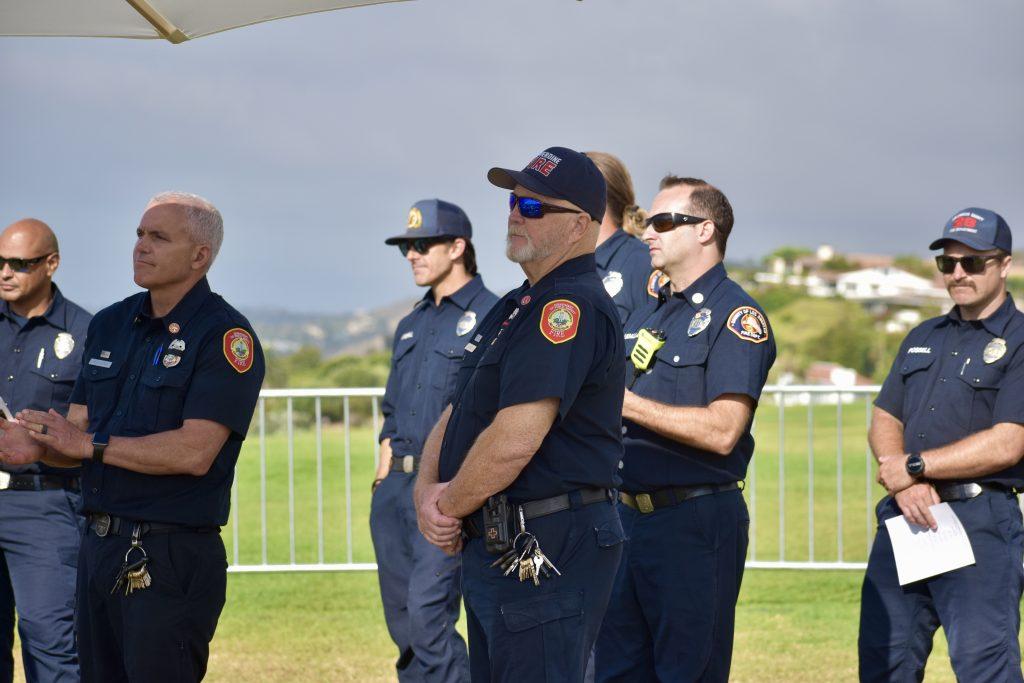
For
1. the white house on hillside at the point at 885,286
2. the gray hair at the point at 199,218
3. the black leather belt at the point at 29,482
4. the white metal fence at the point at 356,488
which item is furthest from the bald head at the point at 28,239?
the white house on hillside at the point at 885,286

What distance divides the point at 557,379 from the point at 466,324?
8.41 ft

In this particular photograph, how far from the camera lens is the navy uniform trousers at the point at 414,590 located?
17.2ft

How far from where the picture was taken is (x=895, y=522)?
Answer: 15.0ft

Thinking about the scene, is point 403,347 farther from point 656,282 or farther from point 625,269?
point 656,282

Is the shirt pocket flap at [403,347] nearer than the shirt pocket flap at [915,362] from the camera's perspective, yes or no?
No

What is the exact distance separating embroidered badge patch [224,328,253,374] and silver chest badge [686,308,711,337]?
1577 mm

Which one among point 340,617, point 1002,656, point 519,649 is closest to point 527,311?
point 519,649

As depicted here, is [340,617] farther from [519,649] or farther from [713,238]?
[519,649]

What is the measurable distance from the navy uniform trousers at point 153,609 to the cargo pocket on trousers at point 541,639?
1189 mm

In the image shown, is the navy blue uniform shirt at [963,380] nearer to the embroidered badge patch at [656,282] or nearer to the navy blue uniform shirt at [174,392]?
the embroidered badge patch at [656,282]

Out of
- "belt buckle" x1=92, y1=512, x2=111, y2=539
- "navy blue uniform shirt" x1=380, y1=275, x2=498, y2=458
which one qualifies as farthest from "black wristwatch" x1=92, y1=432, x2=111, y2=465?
"navy blue uniform shirt" x1=380, y1=275, x2=498, y2=458

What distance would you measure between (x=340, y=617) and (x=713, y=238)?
409 cm

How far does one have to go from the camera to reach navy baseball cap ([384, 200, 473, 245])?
571cm

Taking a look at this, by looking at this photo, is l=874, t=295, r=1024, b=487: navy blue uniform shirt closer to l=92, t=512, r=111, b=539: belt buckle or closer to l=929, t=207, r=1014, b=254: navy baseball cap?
l=929, t=207, r=1014, b=254: navy baseball cap
